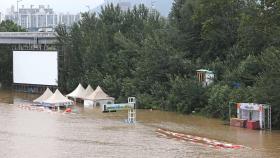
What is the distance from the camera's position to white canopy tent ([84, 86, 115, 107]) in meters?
59.1

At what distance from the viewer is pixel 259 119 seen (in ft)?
140

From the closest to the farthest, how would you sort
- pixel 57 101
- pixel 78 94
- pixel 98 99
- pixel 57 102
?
pixel 57 102 < pixel 57 101 < pixel 98 99 < pixel 78 94

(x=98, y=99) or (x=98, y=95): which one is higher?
(x=98, y=95)

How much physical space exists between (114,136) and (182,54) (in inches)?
849

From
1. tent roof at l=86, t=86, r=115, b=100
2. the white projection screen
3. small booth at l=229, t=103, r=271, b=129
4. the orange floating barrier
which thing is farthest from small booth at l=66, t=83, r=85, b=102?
small booth at l=229, t=103, r=271, b=129

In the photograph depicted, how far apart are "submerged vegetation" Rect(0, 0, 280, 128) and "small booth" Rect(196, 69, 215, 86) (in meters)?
0.90

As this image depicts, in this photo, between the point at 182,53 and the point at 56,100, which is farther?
the point at 182,53

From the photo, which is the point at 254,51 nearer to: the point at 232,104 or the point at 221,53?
the point at 221,53

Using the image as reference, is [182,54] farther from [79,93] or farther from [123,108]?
[79,93]

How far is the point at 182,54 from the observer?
57.9 m

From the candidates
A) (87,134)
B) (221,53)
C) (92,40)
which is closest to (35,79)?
(92,40)

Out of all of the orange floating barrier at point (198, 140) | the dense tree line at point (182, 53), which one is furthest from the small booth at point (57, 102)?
the orange floating barrier at point (198, 140)

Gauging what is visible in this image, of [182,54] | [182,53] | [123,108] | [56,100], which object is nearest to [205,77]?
[182,54]

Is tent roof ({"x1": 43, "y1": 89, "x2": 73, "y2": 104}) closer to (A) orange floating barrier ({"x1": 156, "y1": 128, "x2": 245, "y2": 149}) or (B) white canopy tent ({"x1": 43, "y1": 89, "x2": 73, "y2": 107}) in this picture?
(B) white canopy tent ({"x1": 43, "y1": 89, "x2": 73, "y2": 107})
